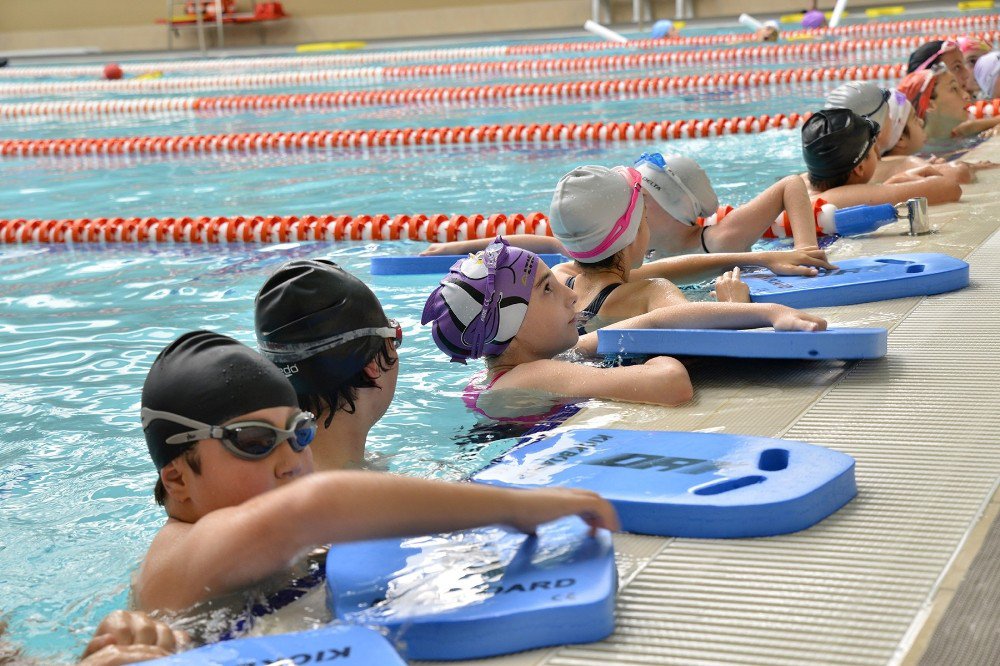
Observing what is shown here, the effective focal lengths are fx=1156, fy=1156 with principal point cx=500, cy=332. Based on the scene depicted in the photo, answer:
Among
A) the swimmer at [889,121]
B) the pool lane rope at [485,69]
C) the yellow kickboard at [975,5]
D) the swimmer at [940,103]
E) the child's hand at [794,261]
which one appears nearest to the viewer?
the child's hand at [794,261]

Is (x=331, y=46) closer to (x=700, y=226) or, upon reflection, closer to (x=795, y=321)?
(x=700, y=226)

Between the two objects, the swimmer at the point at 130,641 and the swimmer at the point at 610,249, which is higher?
the swimmer at the point at 610,249

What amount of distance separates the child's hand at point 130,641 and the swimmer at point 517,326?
4.94 feet

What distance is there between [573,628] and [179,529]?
78 centimetres

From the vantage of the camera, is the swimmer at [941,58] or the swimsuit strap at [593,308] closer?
the swimsuit strap at [593,308]

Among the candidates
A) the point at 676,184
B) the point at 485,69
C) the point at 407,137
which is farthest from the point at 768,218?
the point at 485,69

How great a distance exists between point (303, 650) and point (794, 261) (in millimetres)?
2920

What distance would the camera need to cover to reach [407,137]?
1020 centimetres

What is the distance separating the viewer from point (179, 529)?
216cm

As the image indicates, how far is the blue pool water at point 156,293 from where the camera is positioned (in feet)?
9.81

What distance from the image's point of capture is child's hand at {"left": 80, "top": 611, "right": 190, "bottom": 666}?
1853 mm

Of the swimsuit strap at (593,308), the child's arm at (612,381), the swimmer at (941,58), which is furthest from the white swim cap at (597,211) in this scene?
the swimmer at (941,58)

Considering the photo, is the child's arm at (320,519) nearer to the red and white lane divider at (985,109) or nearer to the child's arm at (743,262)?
the child's arm at (743,262)

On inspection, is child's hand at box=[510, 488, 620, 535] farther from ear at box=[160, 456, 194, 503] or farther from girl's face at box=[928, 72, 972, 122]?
girl's face at box=[928, 72, 972, 122]
